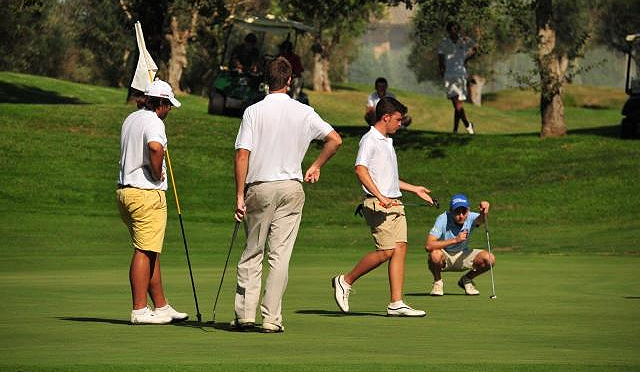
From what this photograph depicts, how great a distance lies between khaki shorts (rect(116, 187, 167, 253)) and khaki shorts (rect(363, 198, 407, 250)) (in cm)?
224

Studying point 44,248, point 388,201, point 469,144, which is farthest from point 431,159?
point 388,201

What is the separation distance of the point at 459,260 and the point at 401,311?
3.64 metres

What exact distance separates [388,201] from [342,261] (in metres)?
10.2

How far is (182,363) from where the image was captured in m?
10.1

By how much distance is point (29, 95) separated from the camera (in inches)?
2344

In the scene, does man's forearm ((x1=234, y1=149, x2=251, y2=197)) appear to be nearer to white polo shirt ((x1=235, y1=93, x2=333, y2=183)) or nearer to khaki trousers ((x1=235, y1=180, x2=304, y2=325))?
white polo shirt ((x1=235, y1=93, x2=333, y2=183))

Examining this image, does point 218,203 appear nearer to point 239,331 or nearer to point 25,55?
point 239,331

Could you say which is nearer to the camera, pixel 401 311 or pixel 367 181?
pixel 401 311

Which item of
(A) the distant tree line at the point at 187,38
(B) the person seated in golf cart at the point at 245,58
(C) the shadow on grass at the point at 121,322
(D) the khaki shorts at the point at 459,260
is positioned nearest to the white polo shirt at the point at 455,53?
(B) the person seated in golf cart at the point at 245,58

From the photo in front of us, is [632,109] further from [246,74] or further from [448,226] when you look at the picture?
[448,226]

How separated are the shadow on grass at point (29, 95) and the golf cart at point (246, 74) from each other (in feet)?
39.9

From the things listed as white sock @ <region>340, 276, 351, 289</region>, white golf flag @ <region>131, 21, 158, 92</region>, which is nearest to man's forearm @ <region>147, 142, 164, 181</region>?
white golf flag @ <region>131, 21, 158, 92</region>

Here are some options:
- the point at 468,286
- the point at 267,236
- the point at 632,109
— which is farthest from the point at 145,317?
the point at 632,109

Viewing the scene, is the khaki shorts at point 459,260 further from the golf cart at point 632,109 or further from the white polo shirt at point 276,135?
the golf cart at point 632,109
